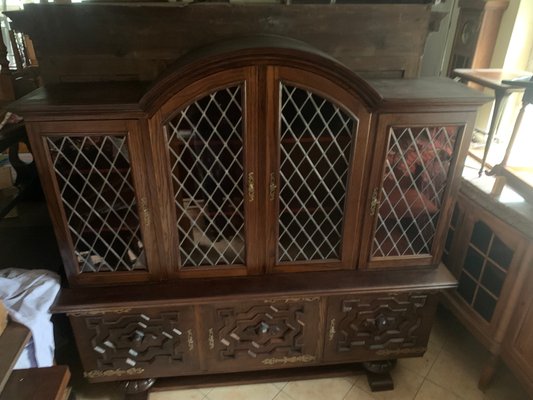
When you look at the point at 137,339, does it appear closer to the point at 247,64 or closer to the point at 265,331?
the point at 265,331

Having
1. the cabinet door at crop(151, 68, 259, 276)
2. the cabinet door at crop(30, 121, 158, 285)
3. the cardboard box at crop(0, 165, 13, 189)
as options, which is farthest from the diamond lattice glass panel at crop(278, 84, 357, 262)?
the cardboard box at crop(0, 165, 13, 189)

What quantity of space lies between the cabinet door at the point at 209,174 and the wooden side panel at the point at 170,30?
28 cm

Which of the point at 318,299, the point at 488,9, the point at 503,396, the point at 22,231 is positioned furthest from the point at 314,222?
the point at 22,231

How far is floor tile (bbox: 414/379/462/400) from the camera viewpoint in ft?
5.03

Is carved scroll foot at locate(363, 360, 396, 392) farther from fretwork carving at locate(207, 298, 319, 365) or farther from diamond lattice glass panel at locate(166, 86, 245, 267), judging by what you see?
diamond lattice glass panel at locate(166, 86, 245, 267)

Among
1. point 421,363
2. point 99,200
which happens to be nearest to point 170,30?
point 99,200

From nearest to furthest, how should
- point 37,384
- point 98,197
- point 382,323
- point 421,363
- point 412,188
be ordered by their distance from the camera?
point 37,384
point 98,197
point 412,188
point 382,323
point 421,363

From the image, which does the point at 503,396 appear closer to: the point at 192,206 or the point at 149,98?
the point at 192,206

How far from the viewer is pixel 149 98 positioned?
107 centimetres

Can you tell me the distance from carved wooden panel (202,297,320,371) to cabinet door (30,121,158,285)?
0.99 ft

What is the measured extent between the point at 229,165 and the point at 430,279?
32.6 inches

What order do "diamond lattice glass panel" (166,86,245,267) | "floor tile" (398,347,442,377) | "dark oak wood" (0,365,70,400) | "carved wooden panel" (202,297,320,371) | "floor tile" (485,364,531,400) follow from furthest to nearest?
1. "floor tile" (398,347,442,377)
2. "floor tile" (485,364,531,400)
3. "carved wooden panel" (202,297,320,371)
4. "diamond lattice glass panel" (166,86,245,267)
5. "dark oak wood" (0,365,70,400)

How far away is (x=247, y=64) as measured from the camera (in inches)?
42.0

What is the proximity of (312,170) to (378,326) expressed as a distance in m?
0.66
